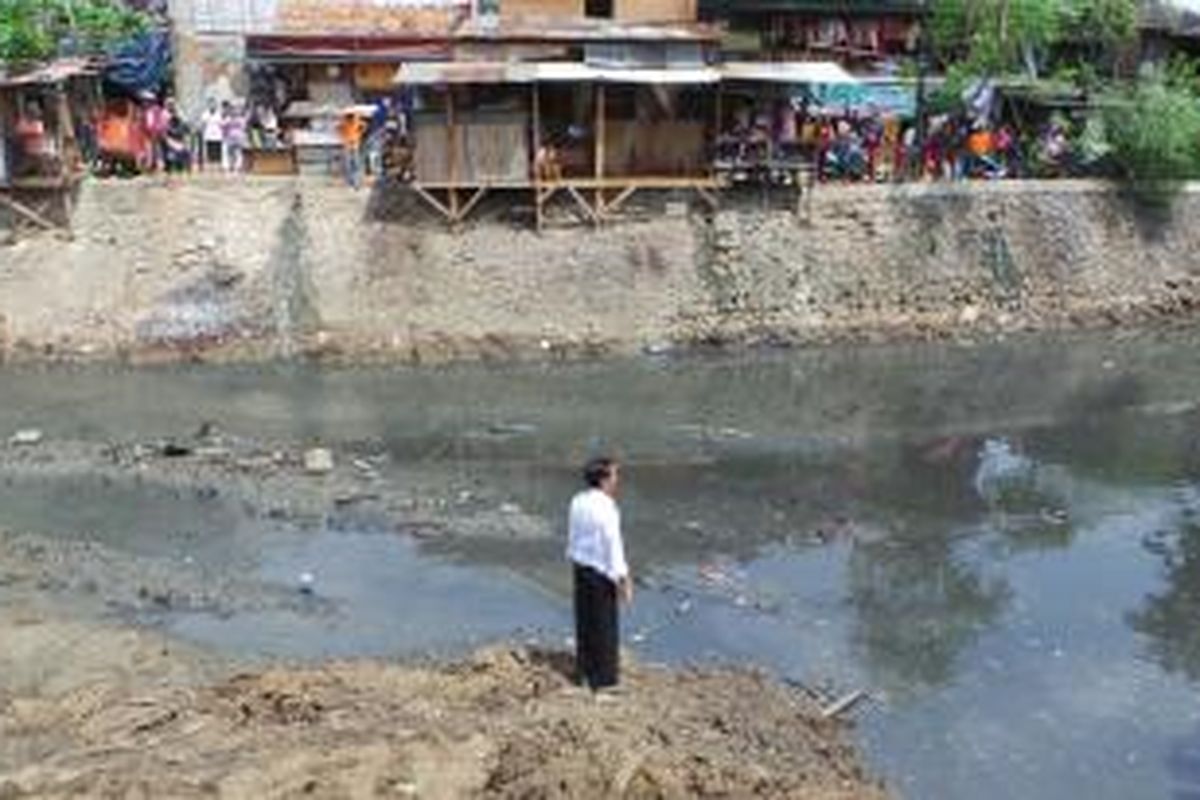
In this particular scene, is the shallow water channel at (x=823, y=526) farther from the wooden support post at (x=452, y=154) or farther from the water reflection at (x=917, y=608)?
the wooden support post at (x=452, y=154)

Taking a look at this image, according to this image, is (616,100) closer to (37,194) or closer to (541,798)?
(37,194)

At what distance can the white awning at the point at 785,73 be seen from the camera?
35.4m

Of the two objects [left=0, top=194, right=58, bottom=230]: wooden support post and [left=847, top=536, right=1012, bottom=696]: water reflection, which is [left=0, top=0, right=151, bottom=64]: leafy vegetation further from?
[left=847, top=536, right=1012, bottom=696]: water reflection

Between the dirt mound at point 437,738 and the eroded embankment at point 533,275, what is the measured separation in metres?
17.5

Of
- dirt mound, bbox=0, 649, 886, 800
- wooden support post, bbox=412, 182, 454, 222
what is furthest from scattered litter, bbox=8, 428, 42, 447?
dirt mound, bbox=0, 649, 886, 800

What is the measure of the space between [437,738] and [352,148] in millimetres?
22995

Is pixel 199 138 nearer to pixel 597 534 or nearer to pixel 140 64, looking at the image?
pixel 140 64

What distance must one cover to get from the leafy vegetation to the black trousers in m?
24.1

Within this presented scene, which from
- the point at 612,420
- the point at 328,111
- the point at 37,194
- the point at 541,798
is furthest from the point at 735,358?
the point at 541,798

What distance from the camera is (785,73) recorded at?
35562mm

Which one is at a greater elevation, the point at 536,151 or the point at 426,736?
the point at 536,151

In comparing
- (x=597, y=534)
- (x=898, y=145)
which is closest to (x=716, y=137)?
(x=898, y=145)

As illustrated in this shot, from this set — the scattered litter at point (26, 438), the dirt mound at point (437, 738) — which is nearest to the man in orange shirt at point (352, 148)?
the scattered litter at point (26, 438)

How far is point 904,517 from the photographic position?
81.7 ft
